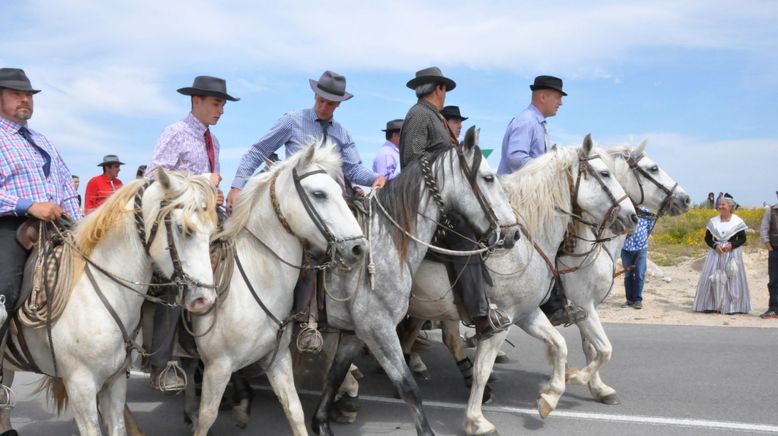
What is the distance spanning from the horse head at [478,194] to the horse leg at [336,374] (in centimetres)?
129

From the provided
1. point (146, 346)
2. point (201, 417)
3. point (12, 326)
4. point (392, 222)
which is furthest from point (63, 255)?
point (392, 222)

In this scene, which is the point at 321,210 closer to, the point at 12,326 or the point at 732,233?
the point at 12,326

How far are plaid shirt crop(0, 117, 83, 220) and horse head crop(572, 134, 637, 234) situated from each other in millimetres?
3996

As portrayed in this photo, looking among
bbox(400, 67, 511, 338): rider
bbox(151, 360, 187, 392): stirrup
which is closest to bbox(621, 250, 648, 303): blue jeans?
bbox(400, 67, 511, 338): rider

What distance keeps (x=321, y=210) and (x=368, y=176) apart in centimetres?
171

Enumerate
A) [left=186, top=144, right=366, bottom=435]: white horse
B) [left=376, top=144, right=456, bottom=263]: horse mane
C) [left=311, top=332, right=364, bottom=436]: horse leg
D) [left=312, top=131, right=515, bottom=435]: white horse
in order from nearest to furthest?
[left=186, top=144, right=366, bottom=435]: white horse
[left=312, top=131, right=515, bottom=435]: white horse
[left=376, top=144, right=456, bottom=263]: horse mane
[left=311, top=332, right=364, bottom=436]: horse leg

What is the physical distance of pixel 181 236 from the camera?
3508 millimetres

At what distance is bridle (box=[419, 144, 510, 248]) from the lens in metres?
4.59

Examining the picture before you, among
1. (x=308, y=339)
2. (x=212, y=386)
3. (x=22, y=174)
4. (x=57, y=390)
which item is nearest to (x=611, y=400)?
(x=308, y=339)

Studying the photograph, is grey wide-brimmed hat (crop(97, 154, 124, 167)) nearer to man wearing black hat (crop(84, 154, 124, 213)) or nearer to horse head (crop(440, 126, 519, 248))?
man wearing black hat (crop(84, 154, 124, 213))

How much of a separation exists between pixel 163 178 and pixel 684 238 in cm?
2238

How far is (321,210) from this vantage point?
4.00m

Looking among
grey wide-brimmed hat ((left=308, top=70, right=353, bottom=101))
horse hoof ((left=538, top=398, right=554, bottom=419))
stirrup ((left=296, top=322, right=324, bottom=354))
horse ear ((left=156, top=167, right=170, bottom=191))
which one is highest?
grey wide-brimmed hat ((left=308, top=70, right=353, bottom=101))

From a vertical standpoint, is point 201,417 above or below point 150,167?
below
